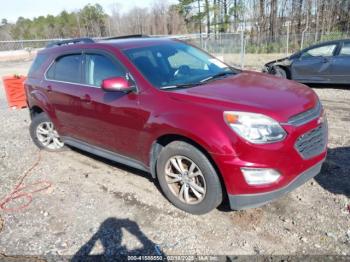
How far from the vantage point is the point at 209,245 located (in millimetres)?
3178

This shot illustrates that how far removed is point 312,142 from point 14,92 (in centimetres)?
905

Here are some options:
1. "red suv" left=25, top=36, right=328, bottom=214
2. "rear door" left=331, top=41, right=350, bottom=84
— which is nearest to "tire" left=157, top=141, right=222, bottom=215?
"red suv" left=25, top=36, right=328, bottom=214

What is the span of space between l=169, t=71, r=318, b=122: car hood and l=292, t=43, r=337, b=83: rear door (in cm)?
645

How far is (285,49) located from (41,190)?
1902 centimetres

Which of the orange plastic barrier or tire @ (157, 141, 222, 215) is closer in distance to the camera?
tire @ (157, 141, 222, 215)

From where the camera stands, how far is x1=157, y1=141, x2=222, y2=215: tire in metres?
3.32

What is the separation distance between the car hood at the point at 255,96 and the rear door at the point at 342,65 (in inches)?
247

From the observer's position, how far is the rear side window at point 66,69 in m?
4.68

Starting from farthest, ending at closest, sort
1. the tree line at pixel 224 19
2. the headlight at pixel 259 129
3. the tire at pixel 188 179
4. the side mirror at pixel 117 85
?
the tree line at pixel 224 19, the side mirror at pixel 117 85, the tire at pixel 188 179, the headlight at pixel 259 129

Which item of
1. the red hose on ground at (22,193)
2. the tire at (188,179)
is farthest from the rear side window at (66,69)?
the tire at (188,179)

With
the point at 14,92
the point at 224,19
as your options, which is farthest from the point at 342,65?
the point at 224,19

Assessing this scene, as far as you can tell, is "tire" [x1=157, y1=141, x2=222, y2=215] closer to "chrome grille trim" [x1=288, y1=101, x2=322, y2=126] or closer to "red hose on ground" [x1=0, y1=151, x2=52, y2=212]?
"chrome grille trim" [x1=288, y1=101, x2=322, y2=126]

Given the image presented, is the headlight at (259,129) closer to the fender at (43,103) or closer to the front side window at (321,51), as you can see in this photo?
the fender at (43,103)

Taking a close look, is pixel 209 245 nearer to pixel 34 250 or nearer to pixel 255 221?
pixel 255 221
